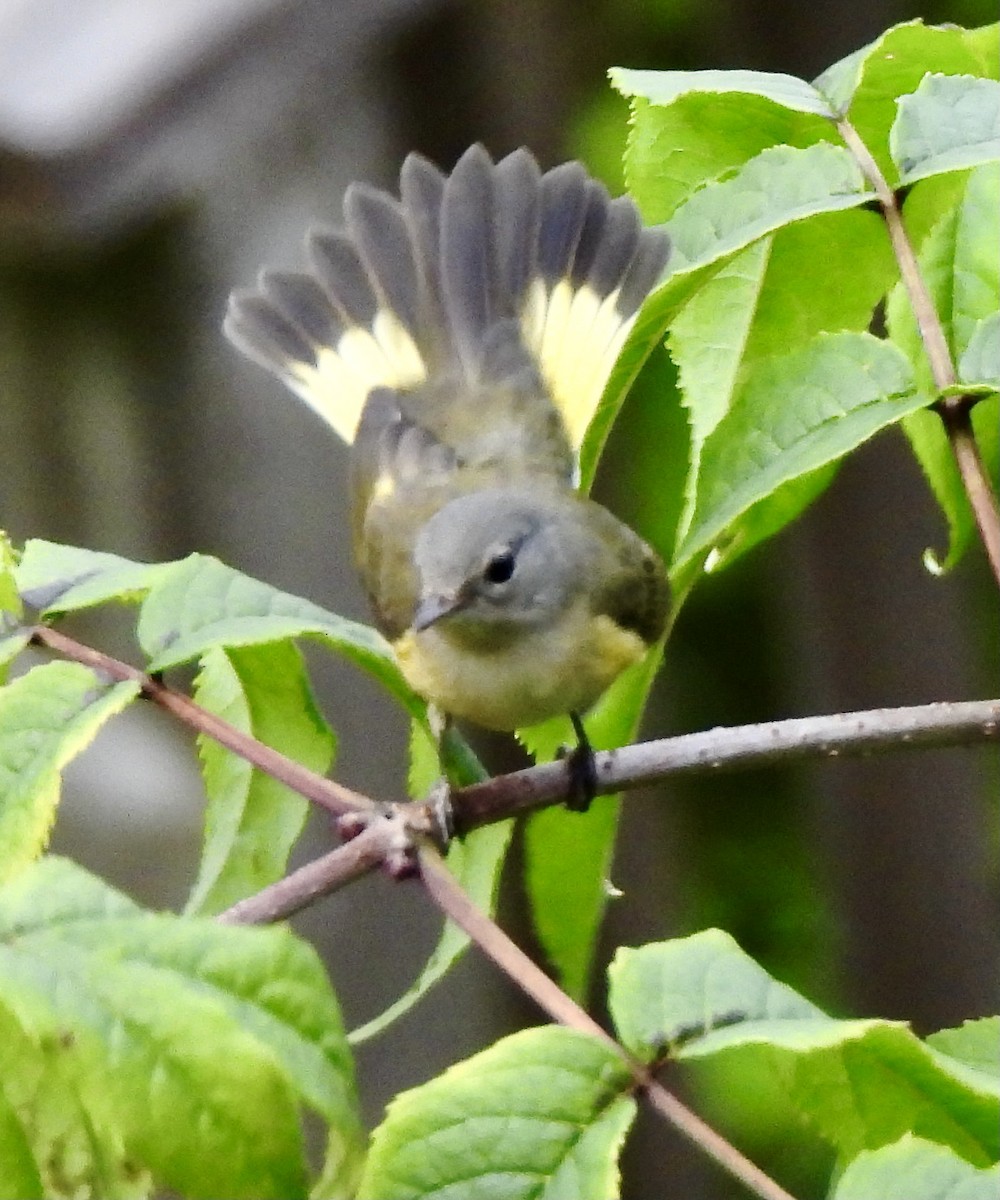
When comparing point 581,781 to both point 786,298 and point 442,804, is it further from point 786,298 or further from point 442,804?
point 786,298

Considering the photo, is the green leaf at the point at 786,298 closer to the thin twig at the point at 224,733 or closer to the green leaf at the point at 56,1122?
the thin twig at the point at 224,733

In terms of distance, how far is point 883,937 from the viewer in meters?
2.29

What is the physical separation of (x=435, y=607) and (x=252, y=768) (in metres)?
0.40

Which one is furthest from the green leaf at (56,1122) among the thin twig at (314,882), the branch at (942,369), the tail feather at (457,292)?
the tail feather at (457,292)

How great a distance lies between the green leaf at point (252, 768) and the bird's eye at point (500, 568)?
430mm

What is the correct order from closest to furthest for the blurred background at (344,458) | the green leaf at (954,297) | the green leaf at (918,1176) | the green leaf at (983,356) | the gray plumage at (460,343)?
1. the green leaf at (918,1176)
2. the green leaf at (983,356)
3. the green leaf at (954,297)
4. the gray plumage at (460,343)
5. the blurred background at (344,458)

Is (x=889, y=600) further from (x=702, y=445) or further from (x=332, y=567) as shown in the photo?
(x=702, y=445)

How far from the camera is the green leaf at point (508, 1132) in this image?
0.55 meters

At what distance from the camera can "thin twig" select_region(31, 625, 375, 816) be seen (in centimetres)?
75

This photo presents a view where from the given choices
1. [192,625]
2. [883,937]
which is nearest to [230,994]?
[192,625]

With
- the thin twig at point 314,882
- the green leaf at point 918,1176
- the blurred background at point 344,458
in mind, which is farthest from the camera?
the blurred background at point 344,458

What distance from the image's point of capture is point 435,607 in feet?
3.98

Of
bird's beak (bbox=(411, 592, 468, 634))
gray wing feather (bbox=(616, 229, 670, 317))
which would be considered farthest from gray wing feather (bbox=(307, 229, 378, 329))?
bird's beak (bbox=(411, 592, 468, 634))

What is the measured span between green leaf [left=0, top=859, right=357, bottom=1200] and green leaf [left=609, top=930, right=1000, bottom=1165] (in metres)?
0.14
